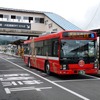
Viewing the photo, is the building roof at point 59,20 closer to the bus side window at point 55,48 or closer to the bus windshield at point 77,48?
the bus side window at point 55,48

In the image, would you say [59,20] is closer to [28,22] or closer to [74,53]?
[28,22]

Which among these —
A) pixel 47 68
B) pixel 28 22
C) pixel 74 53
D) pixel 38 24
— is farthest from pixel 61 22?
pixel 74 53

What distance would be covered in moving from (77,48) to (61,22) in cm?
3308

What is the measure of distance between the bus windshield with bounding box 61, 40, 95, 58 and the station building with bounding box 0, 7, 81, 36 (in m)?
31.1

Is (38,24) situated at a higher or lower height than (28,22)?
lower

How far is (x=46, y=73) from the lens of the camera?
1945cm

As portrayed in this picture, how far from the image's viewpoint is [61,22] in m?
49.2

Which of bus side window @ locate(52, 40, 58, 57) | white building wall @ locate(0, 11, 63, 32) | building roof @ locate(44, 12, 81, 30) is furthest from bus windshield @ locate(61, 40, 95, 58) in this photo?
white building wall @ locate(0, 11, 63, 32)

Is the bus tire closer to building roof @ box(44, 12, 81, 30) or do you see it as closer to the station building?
building roof @ box(44, 12, 81, 30)

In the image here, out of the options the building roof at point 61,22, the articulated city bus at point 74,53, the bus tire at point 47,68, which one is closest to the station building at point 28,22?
the building roof at point 61,22

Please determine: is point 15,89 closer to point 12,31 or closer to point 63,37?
point 63,37

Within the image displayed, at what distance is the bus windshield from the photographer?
16.3 m

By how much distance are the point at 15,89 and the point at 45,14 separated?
135 feet

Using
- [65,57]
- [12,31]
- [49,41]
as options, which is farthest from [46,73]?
[12,31]
